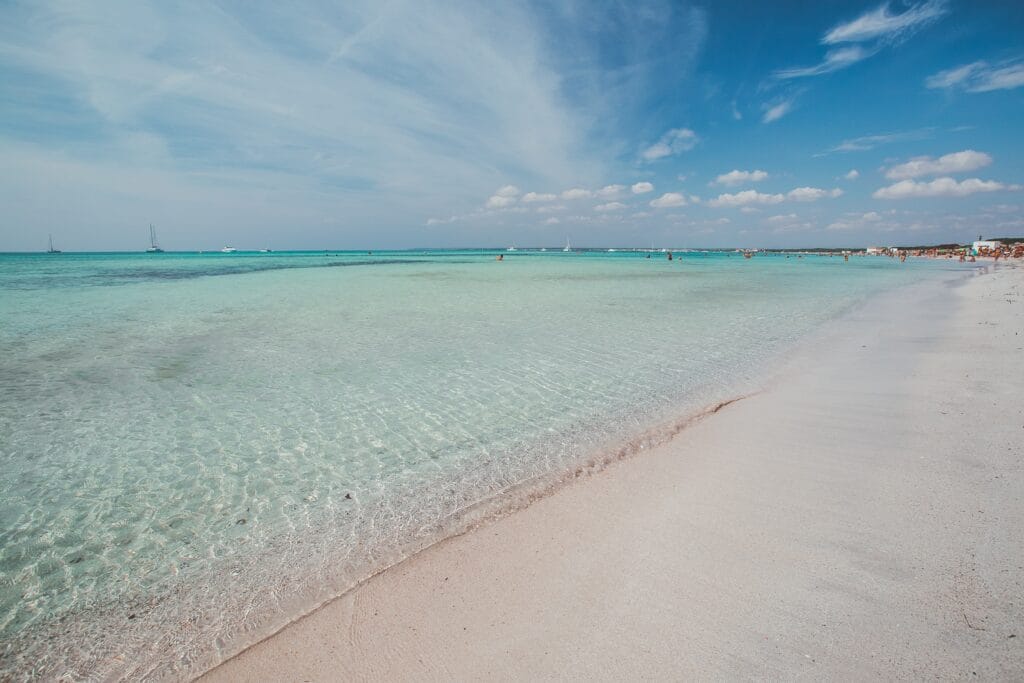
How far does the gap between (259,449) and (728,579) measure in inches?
211

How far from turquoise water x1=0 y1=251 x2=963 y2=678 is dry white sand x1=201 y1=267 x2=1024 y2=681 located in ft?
2.06

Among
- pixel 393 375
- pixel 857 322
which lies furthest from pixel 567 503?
pixel 857 322

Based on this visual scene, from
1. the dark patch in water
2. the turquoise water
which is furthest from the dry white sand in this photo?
the dark patch in water

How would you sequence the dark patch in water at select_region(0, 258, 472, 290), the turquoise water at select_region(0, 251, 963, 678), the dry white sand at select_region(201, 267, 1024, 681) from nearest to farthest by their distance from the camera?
1. the dry white sand at select_region(201, 267, 1024, 681)
2. the turquoise water at select_region(0, 251, 963, 678)
3. the dark patch in water at select_region(0, 258, 472, 290)

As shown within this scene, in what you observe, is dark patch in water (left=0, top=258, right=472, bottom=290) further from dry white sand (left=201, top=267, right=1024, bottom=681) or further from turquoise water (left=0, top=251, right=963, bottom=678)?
dry white sand (left=201, top=267, right=1024, bottom=681)

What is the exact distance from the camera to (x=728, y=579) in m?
3.08

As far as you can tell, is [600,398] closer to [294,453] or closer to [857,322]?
[294,453]

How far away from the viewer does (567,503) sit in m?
4.28

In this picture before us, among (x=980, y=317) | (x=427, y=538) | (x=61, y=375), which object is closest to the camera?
(x=427, y=538)

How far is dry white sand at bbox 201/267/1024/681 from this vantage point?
8.25 feet

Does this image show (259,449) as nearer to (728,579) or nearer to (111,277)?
(728,579)

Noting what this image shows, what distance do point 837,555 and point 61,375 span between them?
1247cm

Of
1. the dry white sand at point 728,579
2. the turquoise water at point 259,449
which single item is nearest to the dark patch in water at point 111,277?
the turquoise water at point 259,449

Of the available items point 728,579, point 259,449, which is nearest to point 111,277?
point 259,449
